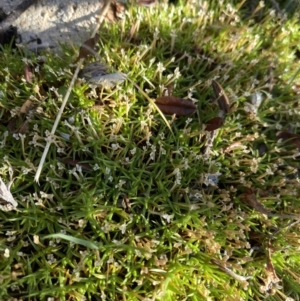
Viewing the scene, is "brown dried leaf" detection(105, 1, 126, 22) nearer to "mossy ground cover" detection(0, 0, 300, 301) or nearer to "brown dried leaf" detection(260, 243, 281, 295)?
"mossy ground cover" detection(0, 0, 300, 301)

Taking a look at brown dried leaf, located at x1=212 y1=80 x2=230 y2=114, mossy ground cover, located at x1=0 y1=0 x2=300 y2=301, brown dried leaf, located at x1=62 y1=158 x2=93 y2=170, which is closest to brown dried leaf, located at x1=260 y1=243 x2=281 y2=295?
mossy ground cover, located at x1=0 y1=0 x2=300 y2=301

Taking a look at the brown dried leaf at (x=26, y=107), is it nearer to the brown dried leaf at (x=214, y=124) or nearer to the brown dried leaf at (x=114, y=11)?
the brown dried leaf at (x=114, y=11)

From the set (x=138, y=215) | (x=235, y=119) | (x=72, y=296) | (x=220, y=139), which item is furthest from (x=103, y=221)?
(x=235, y=119)

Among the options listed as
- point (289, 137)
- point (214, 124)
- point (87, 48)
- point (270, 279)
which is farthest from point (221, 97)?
point (270, 279)

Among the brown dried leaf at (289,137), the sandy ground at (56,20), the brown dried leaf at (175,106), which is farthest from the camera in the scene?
the sandy ground at (56,20)

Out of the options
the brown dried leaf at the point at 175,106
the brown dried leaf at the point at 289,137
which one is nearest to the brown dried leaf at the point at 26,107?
the brown dried leaf at the point at 175,106

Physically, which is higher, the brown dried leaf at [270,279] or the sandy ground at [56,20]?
the sandy ground at [56,20]
